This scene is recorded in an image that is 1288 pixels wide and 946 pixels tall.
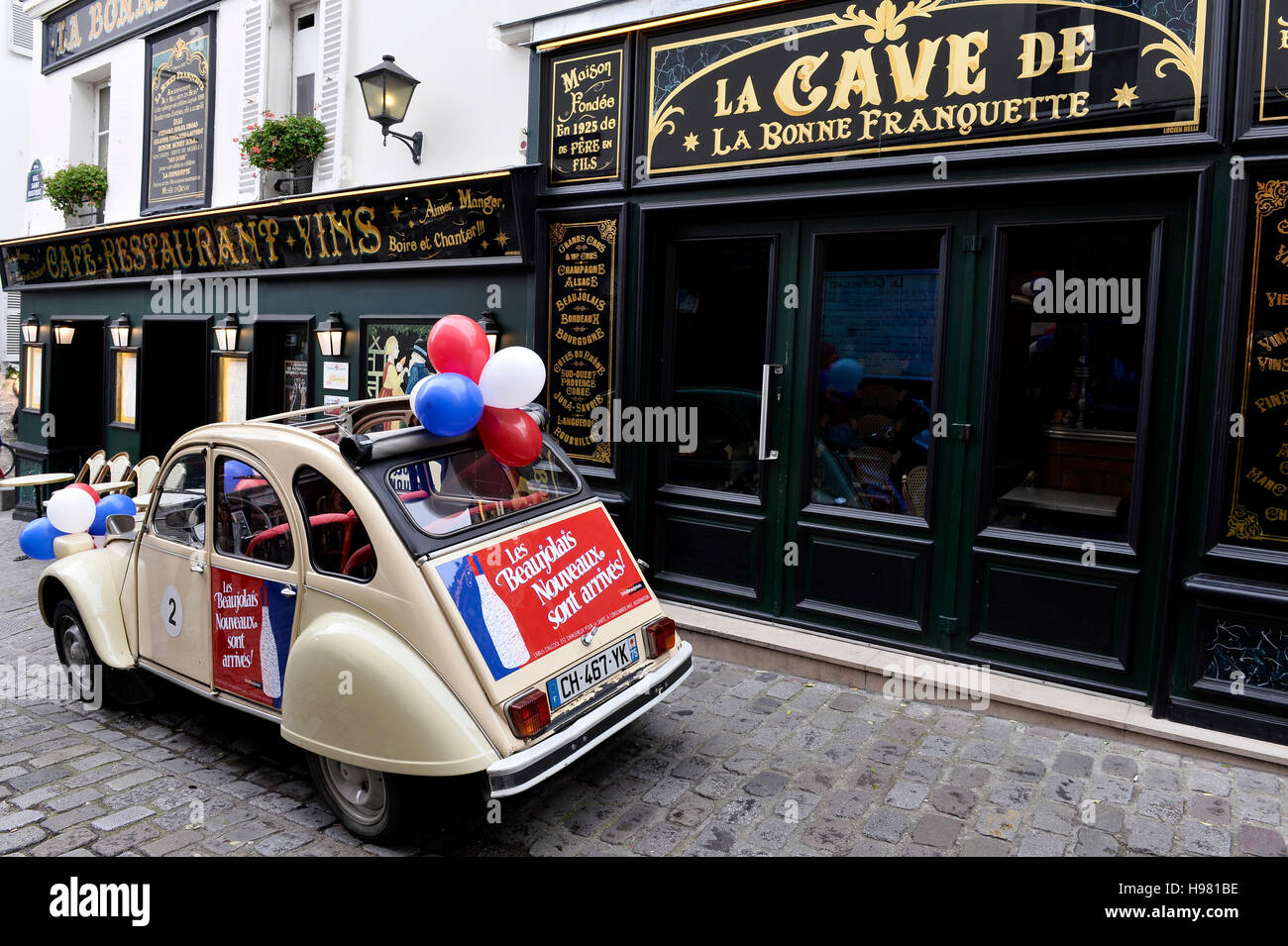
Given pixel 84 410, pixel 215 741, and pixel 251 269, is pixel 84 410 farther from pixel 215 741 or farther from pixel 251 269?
pixel 215 741

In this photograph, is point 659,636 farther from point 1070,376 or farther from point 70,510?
point 70,510

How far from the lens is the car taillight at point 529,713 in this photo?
3656mm

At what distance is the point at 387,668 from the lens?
3662 millimetres

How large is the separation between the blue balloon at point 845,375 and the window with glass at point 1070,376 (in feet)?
3.06

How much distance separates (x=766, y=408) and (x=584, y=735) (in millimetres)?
3194

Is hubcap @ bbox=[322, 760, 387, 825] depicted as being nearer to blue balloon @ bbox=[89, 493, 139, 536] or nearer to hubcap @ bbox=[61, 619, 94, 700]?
hubcap @ bbox=[61, 619, 94, 700]

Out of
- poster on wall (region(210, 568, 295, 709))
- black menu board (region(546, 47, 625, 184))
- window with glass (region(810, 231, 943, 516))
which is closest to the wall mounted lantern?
black menu board (region(546, 47, 625, 184))

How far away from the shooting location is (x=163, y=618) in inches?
192

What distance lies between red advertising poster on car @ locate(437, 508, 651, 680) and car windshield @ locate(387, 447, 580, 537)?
7.4 inches

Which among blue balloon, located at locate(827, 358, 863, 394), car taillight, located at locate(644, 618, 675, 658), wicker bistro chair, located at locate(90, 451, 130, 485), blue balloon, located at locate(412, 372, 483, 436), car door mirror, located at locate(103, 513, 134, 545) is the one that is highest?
blue balloon, located at locate(827, 358, 863, 394)

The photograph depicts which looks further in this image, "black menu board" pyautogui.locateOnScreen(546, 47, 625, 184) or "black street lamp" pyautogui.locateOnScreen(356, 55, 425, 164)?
"black street lamp" pyautogui.locateOnScreen(356, 55, 425, 164)

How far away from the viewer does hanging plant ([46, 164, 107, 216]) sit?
12047mm

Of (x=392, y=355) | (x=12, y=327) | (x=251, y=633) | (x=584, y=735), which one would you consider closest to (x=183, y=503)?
(x=251, y=633)
